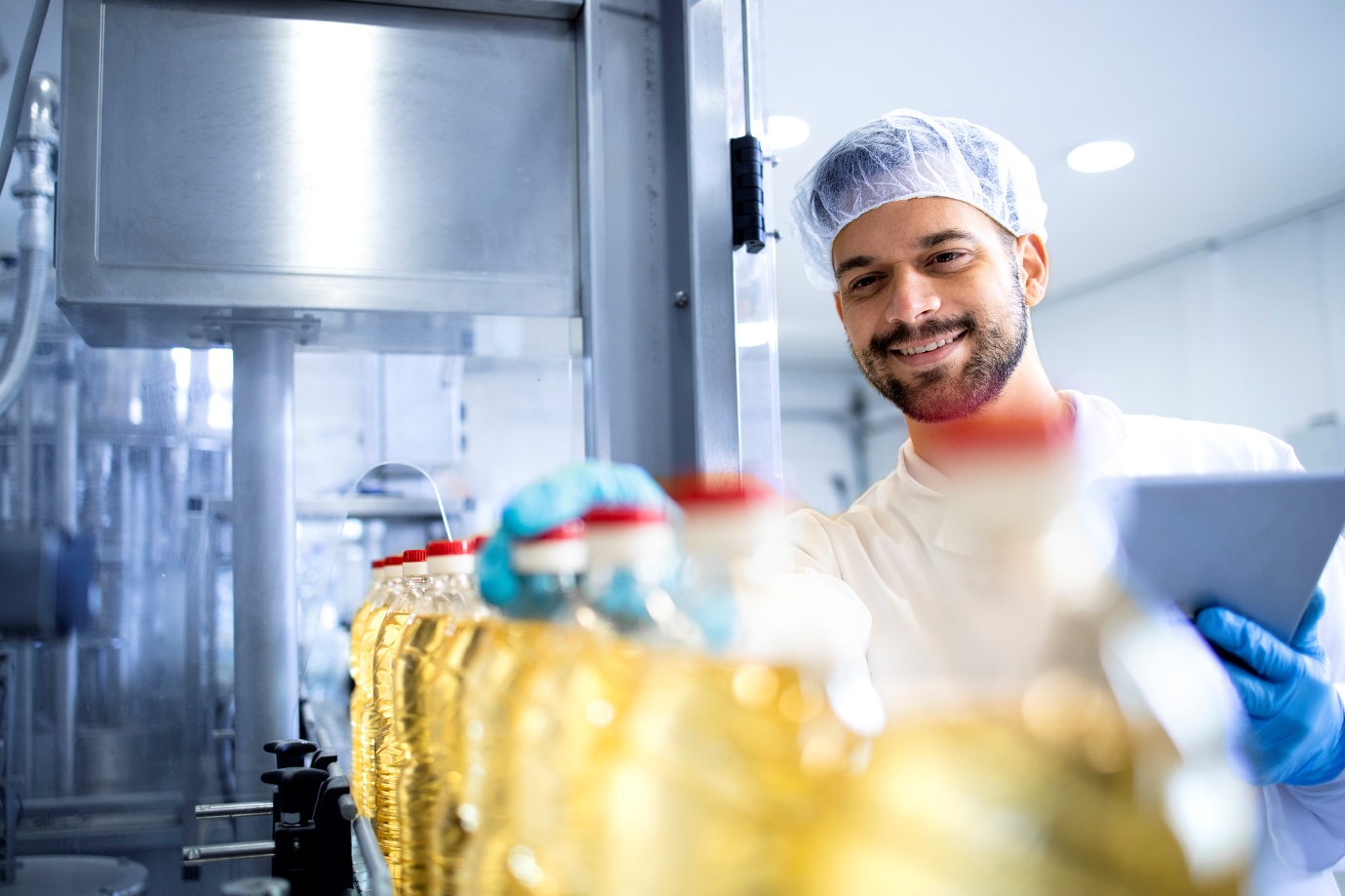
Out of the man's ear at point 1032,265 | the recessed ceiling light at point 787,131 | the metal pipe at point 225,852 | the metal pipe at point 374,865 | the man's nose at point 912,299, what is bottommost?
the metal pipe at point 225,852

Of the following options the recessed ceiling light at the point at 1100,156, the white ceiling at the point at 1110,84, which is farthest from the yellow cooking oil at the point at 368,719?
the recessed ceiling light at the point at 1100,156

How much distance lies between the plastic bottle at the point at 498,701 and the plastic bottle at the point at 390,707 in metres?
0.21

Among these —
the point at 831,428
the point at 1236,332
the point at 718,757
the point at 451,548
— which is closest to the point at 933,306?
the point at 451,548

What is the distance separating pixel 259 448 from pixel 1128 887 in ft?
3.90

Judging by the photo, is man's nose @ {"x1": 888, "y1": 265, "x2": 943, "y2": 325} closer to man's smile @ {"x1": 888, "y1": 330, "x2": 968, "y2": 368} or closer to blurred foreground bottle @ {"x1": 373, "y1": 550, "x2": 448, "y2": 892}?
man's smile @ {"x1": 888, "y1": 330, "x2": 968, "y2": 368}

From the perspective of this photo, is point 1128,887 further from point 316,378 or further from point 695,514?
point 316,378

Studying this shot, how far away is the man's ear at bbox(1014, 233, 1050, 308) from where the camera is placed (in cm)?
150

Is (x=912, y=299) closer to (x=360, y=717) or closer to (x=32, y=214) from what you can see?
(x=360, y=717)

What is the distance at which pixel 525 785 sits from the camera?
1.68 feet

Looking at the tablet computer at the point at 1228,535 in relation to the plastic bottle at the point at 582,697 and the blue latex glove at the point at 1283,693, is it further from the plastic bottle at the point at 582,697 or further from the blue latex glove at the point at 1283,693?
the plastic bottle at the point at 582,697

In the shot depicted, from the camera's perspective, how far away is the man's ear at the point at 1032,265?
59.1 inches

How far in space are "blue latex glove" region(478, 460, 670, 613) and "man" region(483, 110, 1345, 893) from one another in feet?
1.89

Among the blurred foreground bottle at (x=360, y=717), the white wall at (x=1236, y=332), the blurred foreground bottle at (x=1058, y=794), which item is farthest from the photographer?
the white wall at (x=1236, y=332)

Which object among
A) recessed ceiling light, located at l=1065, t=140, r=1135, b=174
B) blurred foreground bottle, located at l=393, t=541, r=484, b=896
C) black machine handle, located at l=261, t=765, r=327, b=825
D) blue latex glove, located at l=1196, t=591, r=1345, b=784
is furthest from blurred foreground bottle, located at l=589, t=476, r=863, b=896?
recessed ceiling light, located at l=1065, t=140, r=1135, b=174
